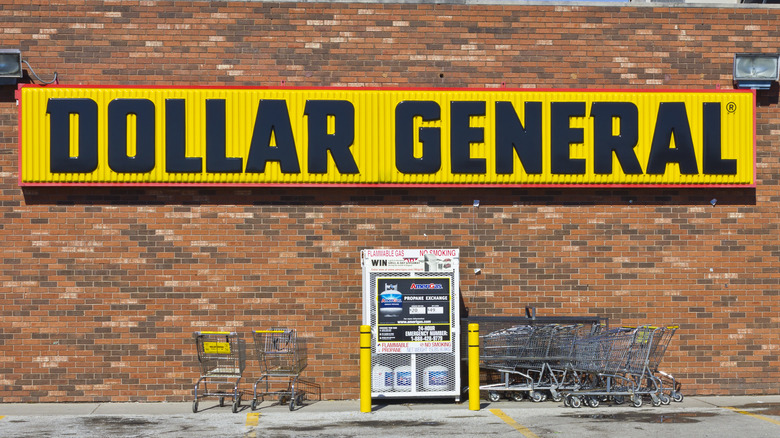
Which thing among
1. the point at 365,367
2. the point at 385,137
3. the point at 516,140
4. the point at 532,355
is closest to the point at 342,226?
the point at 385,137

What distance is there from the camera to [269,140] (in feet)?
50.1

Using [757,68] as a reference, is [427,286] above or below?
below

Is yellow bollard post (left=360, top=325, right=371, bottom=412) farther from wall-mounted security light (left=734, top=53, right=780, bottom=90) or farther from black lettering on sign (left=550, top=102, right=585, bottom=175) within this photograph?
wall-mounted security light (left=734, top=53, right=780, bottom=90)

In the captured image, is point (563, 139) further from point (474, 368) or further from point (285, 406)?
point (285, 406)

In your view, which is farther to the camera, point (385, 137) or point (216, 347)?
point (385, 137)

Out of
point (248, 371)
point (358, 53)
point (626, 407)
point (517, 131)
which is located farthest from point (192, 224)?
point (626, 407)

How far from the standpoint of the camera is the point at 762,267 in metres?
15.8

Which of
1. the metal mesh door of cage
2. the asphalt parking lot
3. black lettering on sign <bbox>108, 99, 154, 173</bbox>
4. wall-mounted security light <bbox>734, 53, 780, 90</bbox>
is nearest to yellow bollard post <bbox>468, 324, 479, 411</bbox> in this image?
the asphalt parking lot

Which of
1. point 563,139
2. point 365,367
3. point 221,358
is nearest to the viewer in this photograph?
point 365,367

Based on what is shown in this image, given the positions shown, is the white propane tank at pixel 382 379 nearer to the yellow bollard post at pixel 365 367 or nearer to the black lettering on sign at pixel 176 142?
the yellow bollard post at pixel 365 367

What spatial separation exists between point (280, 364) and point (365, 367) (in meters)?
1.69

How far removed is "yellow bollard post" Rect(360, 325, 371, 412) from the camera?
539 inches

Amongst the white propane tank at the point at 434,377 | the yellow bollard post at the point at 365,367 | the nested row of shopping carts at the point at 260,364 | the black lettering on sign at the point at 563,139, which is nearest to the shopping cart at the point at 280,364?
the nested row of shopping carts at the point at 260,364

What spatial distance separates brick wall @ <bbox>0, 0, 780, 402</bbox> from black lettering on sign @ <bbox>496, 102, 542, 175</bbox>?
0.46 meters
